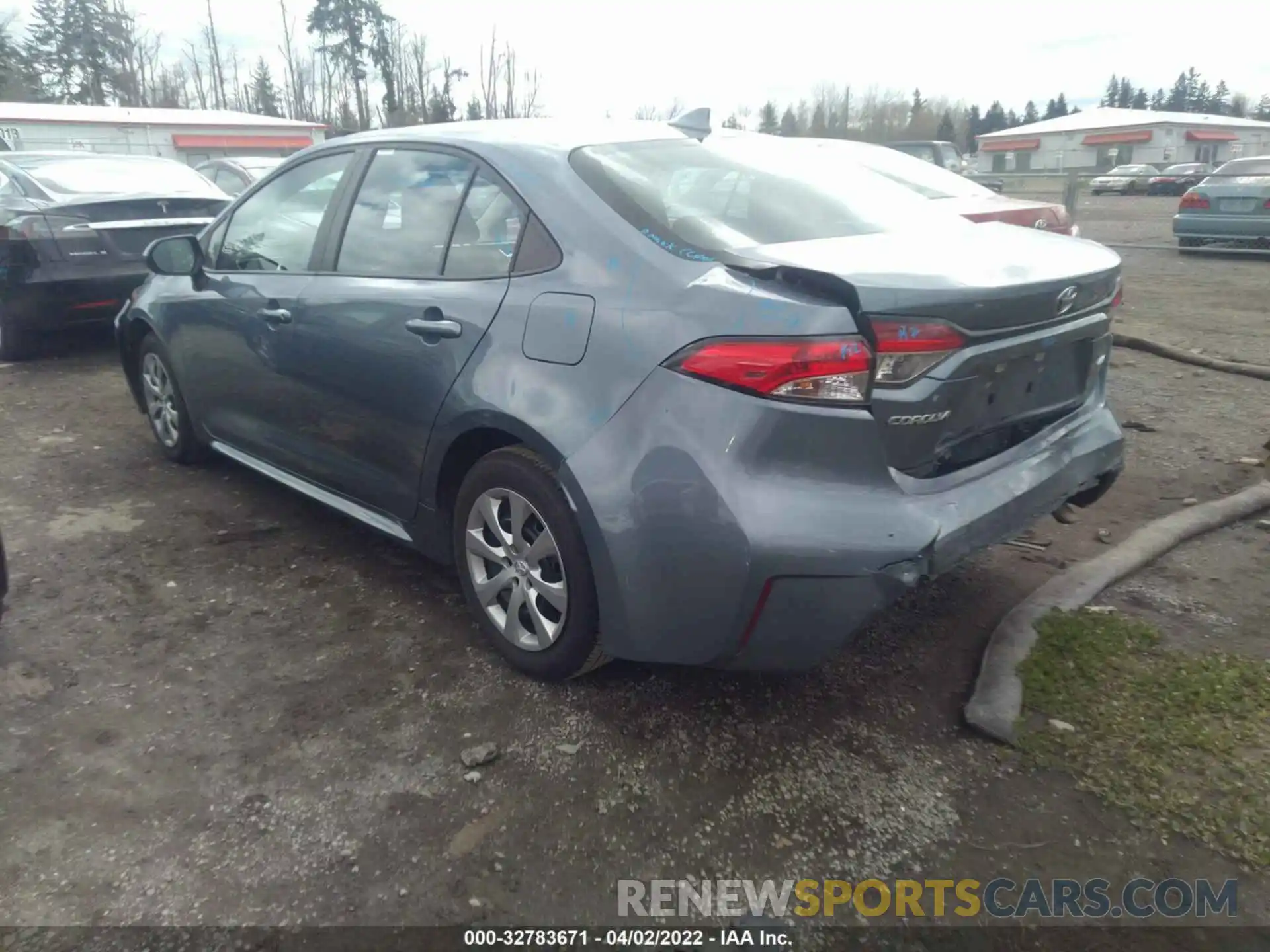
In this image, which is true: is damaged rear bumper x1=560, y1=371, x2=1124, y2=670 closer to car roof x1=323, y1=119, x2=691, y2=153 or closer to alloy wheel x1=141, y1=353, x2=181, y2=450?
car roof x1=323, y1=119, x2=691, y2=153

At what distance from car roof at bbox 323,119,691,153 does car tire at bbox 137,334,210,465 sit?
5.85ft

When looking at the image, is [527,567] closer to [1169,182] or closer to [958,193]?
[958,193]

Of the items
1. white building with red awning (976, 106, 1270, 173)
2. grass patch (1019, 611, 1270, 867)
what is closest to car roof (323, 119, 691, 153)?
grass patch (1019, 611, 1270, 867)

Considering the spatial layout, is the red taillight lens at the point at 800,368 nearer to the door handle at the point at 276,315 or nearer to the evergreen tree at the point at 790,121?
the door handle at the point at 276,315

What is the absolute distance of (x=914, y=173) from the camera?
7.91 meters

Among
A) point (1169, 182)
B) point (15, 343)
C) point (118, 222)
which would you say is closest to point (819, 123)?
point (1169, 182)

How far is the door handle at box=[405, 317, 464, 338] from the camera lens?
3074 mm

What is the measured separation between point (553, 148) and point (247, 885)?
88.8 inches

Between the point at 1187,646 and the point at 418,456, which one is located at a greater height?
the point at 418,456

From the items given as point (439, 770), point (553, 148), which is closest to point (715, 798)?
point (439, 770)

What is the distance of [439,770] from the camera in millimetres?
2707

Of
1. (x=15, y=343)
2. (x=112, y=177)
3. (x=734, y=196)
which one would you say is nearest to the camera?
(x=734, y=196)

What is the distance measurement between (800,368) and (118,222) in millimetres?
6697

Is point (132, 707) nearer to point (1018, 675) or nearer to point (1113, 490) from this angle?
point (1018, 675)
